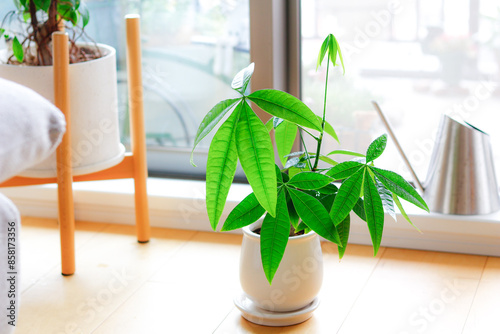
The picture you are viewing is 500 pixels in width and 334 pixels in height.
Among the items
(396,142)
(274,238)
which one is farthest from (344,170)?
(396,142)

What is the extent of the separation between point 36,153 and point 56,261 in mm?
769

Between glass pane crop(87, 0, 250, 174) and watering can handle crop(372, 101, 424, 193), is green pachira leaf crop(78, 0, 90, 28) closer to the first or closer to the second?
glass pane crop(87, 0, 250, 174)

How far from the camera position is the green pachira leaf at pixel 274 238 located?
3.33 ft

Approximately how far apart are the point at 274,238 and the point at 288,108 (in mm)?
204

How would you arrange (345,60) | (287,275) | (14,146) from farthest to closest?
(345,60), (287,275), (14,146)

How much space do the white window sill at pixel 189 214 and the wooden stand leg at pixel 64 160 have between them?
0.28 meters

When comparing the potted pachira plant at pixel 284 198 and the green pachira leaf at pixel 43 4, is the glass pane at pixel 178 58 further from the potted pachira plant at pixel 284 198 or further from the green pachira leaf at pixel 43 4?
the potted pachira plant at pixel 284 198

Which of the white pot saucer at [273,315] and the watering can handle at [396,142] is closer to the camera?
the white pot saucer at [273,315]

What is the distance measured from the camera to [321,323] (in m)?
1.17

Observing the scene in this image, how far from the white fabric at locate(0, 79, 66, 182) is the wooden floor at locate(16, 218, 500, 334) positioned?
0.51 m

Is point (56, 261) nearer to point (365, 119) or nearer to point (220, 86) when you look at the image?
point (220, 86)

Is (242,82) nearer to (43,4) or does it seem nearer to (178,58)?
(43,4)

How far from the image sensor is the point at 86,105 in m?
1.37

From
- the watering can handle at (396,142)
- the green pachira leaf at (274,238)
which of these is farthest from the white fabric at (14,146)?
the watering can handle at (396,142)
